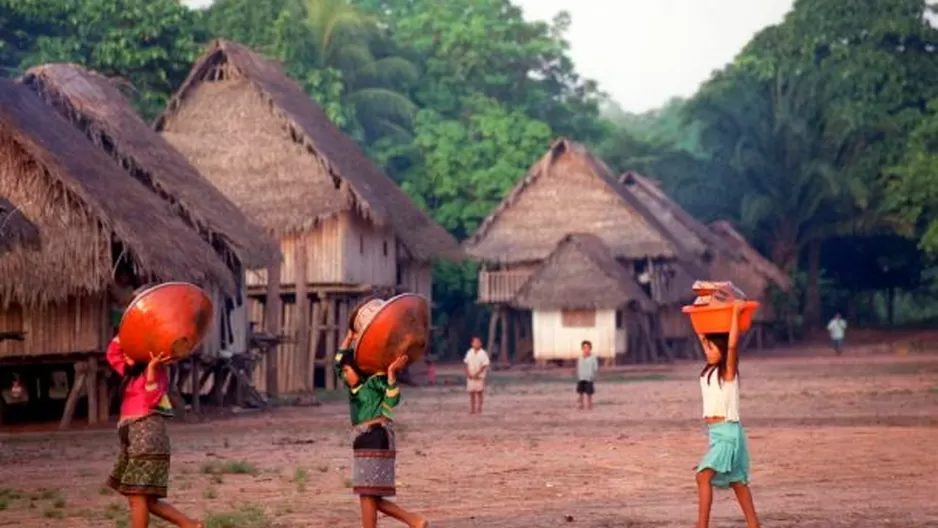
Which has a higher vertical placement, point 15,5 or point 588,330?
point 15,5

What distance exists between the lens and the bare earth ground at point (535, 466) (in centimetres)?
1198

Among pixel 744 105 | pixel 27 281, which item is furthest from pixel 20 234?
pixel 744 105

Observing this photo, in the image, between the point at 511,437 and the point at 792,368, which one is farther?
the point at 792,368

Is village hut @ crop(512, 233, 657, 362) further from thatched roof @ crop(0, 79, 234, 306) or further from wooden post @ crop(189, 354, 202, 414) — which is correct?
thatched roof @ crop(0, 79, 234, 306)

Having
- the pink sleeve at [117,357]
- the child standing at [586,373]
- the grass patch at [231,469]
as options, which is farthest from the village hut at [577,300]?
the pink sleeve at [117,357]

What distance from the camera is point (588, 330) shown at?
4831 cm

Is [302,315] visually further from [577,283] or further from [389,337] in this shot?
[389,337]

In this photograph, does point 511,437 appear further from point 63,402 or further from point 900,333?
point 900,333

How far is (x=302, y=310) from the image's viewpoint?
34781 millimetres

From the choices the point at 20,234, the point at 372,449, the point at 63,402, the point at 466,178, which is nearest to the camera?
the point at 372,449

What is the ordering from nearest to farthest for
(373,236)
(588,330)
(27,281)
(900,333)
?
(27,281)
(373,236)
(588,330)
(900,333)

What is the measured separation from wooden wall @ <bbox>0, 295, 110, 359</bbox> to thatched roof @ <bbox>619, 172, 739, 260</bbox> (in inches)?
1314

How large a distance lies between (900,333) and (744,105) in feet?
32.7

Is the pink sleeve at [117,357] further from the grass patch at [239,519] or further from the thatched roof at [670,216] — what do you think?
the thatched roof at [670,216]
